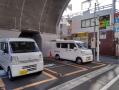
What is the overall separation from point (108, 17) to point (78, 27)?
568 cm

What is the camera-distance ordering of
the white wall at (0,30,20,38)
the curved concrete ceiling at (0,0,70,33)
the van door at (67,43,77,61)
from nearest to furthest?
the van door at (67,43,77,61)
the white wall at (0,30,20,38)
the curved concrete ceiling at (0,0,70,33)

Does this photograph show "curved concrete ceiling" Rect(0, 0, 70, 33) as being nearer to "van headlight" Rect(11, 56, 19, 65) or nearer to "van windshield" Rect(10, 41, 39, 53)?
"van windshield" Rect(10, 41, 39, 53)

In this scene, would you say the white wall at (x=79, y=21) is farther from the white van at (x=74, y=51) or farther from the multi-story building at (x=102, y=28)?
the white van at (x=74, y=51)

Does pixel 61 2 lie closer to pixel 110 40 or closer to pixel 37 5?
pixel 37 5

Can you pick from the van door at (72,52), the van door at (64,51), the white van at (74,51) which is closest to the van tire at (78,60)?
the white van at (74,51)

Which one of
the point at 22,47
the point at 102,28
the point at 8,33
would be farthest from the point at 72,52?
the point at 102,28

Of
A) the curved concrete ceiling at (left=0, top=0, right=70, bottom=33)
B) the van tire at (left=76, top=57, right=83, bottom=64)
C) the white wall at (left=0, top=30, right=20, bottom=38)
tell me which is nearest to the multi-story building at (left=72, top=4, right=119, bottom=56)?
the curved concrete ceiling at (left=0, top=0, right=70, bottom=33)

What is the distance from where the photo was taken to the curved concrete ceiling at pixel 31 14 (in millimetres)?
12764

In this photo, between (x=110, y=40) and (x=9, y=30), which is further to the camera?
(x=110, y=40)

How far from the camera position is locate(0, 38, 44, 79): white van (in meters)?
6.70

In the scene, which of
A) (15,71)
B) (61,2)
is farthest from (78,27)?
(15,71)

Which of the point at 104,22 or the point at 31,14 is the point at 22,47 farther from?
the point at 104,22

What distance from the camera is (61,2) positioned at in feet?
55.8

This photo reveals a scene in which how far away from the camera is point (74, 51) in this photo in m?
12.0
